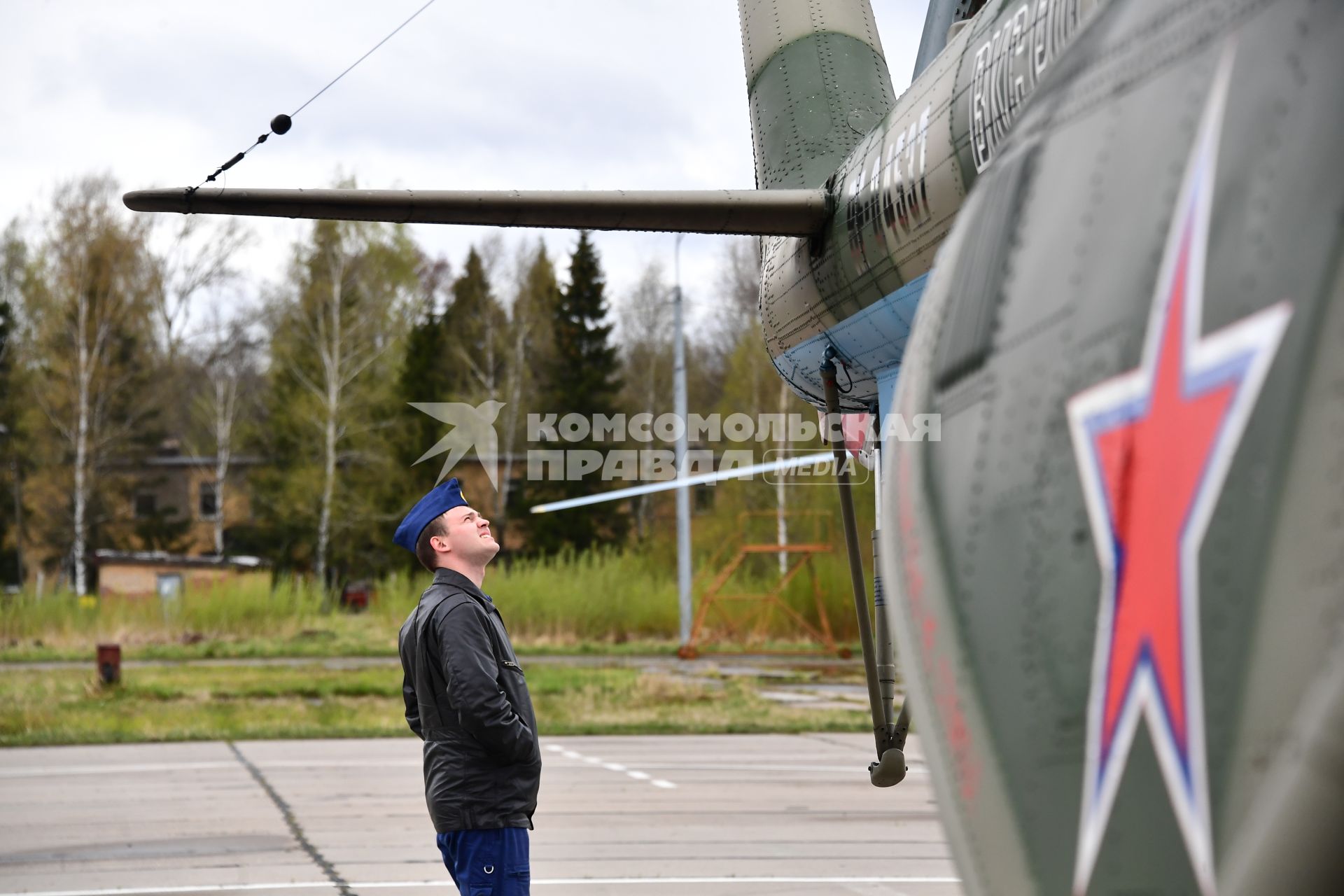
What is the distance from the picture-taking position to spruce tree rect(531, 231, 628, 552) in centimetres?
4688

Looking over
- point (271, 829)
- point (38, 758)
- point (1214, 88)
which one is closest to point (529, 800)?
point (1214, 88)

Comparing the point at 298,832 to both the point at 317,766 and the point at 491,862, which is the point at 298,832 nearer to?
the point at 317,766

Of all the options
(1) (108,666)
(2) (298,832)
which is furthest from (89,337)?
(2) (298,832)

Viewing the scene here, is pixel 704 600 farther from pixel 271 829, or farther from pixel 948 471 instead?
pixel 948 471

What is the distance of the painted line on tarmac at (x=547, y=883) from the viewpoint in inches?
288

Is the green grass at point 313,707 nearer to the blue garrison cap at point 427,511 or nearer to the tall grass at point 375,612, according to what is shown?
the tall grass at point 375,612

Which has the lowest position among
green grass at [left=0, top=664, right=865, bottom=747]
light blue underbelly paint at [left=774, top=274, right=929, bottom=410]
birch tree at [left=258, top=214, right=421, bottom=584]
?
green grass at [left=0, top=664, right=865, bottom=747]

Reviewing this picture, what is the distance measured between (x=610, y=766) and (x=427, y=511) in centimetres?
863

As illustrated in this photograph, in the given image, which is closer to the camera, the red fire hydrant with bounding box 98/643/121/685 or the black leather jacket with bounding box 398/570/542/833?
the black leather jacket with bounding box 398/570/542/833

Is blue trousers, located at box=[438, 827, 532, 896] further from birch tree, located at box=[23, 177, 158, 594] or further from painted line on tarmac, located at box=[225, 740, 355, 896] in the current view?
birch tree, located at box=[23, 177, 158, 594]

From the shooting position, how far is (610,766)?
12727 mm

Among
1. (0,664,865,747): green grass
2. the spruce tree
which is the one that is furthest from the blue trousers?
the spruce tree

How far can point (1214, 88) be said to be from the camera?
185 cm

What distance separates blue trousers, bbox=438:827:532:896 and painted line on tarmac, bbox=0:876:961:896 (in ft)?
11.5
